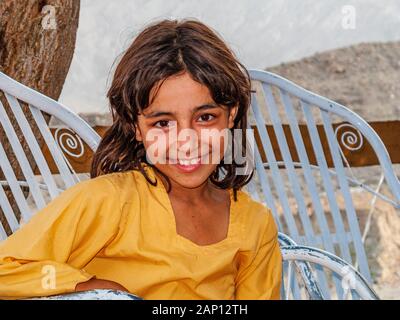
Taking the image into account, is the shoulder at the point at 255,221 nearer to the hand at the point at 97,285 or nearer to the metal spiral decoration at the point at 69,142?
the hand at the point at 97,285

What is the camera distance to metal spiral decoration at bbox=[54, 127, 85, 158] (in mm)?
2041

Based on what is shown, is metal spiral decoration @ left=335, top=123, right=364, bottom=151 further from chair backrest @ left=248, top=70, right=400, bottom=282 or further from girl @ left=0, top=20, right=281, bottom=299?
girl @ left=0, top=20, right=281, bottom=299

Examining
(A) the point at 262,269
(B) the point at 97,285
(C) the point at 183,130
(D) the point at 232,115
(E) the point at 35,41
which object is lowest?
(B) the point at 97,285

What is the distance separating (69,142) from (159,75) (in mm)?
666

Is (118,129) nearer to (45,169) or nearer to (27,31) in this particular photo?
(45,169)

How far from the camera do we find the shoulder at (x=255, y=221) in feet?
5.10

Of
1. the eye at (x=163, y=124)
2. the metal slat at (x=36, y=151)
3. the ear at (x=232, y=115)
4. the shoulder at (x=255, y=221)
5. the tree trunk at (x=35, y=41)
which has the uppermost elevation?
the tree trunk at (x=35, y=41)

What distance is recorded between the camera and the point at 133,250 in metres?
1.40

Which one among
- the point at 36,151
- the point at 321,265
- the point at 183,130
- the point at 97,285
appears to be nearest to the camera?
the point at 97,285

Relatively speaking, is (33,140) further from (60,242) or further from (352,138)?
(352,138)

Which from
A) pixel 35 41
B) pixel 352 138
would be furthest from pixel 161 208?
pixel 35 41

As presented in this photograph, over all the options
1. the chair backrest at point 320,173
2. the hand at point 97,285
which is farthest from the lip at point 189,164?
the chair backrest at point 320,173

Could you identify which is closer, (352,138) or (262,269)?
(262,269)

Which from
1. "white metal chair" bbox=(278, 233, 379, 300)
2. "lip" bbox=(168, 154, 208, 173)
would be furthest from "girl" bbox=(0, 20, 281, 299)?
"white metal chair" bbox=(278, 233, 379, 300)
